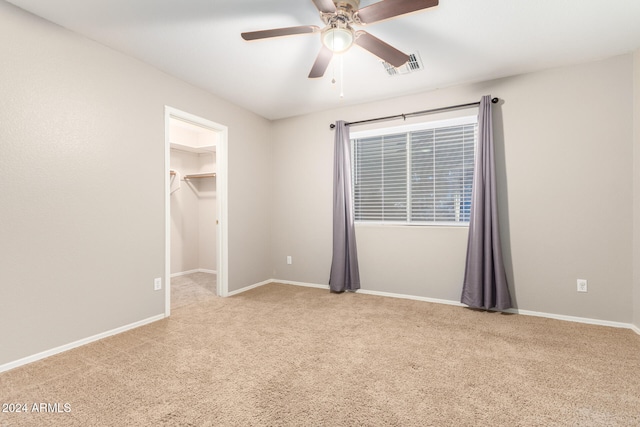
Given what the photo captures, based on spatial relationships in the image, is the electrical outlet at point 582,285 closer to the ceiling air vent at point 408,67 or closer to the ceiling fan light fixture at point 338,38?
the ceiling air vent at point 408,67

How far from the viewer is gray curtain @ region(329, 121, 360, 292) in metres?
3.90

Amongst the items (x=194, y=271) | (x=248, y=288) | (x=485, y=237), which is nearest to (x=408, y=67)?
A: (x=485, y=237)

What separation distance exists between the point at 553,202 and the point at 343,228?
2.26 meters

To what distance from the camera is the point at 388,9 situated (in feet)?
5.78

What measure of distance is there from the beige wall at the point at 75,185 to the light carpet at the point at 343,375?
1.08 feet

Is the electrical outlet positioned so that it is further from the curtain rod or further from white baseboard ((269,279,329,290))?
white baseboard ((269,279,329,290))

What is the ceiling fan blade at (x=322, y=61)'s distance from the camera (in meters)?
2.23

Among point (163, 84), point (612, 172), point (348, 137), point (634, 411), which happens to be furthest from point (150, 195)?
point (612, 172)

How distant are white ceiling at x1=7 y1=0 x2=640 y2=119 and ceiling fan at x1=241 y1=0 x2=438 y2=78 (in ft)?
0.63

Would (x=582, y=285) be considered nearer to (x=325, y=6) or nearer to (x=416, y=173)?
(x=416, y=173)

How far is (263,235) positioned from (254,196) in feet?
2.02

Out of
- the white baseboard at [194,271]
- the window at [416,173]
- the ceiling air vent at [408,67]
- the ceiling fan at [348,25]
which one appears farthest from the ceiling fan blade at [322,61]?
the white baseboard at [194,271]

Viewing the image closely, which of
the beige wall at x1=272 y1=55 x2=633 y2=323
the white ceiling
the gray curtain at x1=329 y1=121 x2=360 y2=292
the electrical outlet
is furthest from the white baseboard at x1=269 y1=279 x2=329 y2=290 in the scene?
the electrical outlet

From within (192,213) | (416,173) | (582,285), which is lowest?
(582,285)
